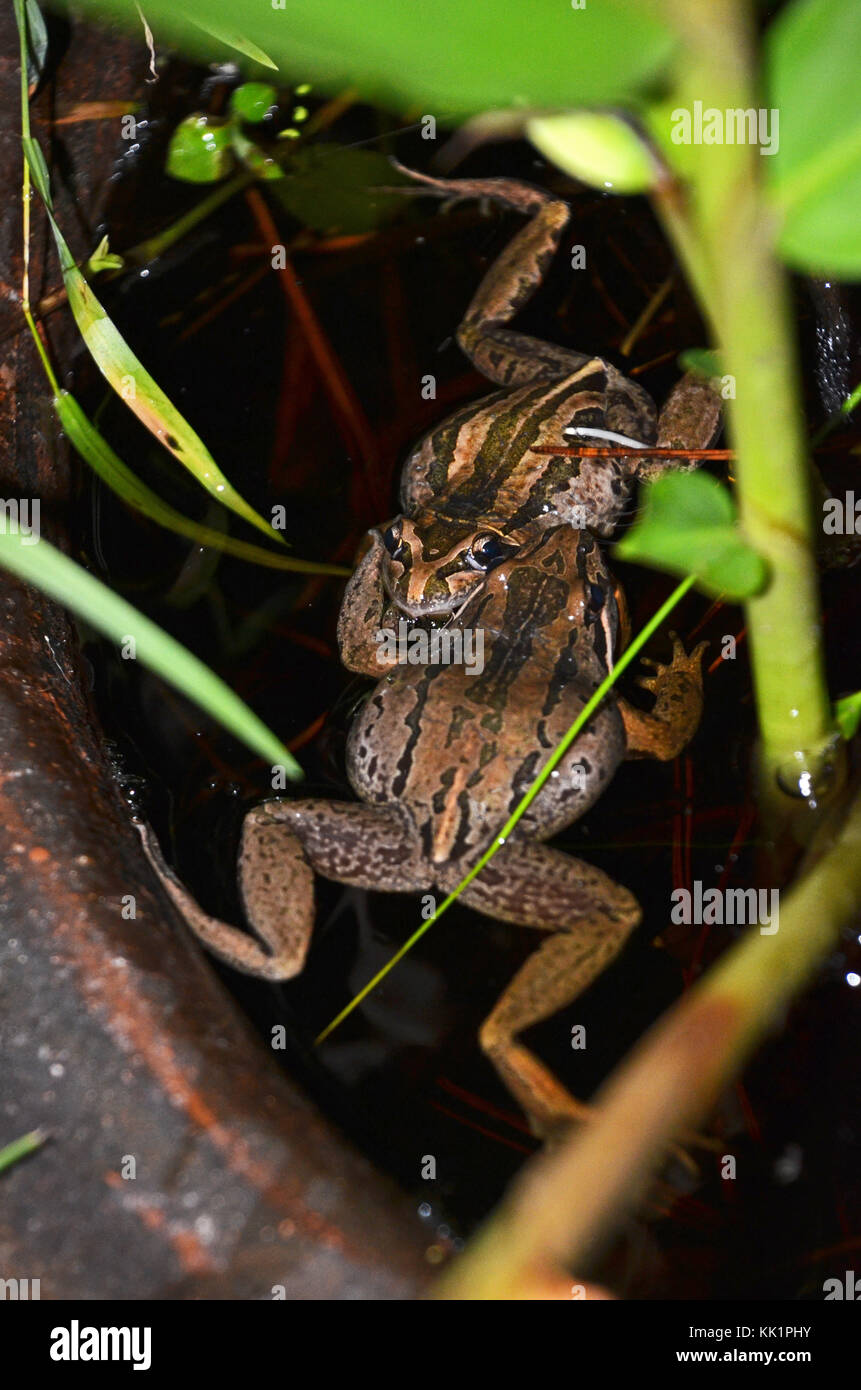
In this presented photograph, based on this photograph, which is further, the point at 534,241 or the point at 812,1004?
the point at 534,241

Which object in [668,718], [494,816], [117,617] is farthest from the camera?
[668,718]

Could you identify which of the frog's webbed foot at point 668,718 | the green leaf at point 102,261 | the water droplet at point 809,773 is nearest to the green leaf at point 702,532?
the water droplet at point 809,773

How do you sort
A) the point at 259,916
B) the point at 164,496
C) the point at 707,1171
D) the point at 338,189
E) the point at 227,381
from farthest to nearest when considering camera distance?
the point at 338,189, the point at 227,381, the point at 164,496, the point at 259,916, the point at 707,1171

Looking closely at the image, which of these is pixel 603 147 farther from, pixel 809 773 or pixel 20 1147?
pixel 20 1147

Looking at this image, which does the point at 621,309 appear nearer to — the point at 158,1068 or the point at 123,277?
the point at 123,277

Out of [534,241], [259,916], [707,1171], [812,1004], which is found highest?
[534,241]

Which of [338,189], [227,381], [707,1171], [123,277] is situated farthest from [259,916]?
[338,189]

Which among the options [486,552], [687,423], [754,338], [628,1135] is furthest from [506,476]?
[628,1135]

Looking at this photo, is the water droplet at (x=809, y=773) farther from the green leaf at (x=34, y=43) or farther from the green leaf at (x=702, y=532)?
the green leaf at (x=34, y=43)
